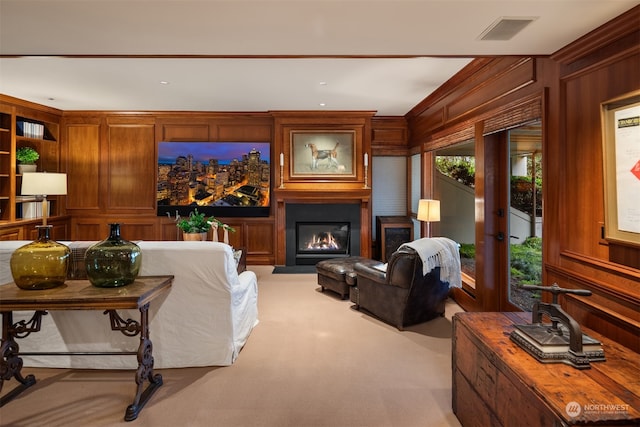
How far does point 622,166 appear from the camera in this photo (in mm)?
1954

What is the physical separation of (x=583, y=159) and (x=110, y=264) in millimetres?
2961

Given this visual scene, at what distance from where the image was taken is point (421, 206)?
4.95m

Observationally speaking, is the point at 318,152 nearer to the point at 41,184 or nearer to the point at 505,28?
the point at 41,184

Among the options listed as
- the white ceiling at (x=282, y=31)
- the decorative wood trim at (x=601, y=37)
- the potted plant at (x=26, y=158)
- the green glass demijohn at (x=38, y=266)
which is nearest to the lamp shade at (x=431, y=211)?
the white ceiling at (x=282, y=31)

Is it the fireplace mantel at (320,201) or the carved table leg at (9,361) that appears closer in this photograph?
the carved table leg at (9,361)

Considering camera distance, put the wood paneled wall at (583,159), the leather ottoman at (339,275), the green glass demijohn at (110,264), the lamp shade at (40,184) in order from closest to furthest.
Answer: the wood paneled wall at (583,159)
the green glass demijohn at (110,264)
the leather ottoman at (339,275)
the lamp shade at (40,184)

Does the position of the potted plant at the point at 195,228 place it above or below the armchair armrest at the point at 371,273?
above

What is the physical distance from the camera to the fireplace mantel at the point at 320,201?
623 centimetres

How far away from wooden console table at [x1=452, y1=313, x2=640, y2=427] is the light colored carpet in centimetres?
41

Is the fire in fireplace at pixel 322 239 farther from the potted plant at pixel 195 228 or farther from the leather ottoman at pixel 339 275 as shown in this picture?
the potted plant at pixel 195 228

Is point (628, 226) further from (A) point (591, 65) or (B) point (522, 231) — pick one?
(B) point (522, 231)

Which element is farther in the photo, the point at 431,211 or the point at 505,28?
the point at 431,211

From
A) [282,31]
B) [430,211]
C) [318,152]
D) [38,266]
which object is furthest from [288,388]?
[318,152]

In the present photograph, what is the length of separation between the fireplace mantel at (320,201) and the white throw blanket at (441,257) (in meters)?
2.74
